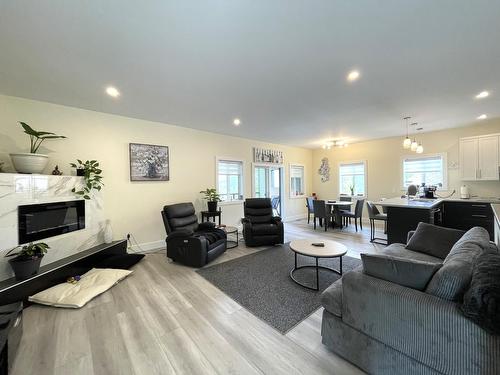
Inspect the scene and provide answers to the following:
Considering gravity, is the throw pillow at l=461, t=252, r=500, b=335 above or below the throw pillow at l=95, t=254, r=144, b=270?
above

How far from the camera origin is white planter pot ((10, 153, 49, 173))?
269cm

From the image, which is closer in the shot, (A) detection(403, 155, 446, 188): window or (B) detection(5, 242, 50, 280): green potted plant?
(B) detection(5, 242, 50, 280): green potted plant

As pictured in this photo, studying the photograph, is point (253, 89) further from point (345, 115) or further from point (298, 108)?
point (345, 115)

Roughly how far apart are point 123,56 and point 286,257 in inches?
143

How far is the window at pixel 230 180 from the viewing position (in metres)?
5.52

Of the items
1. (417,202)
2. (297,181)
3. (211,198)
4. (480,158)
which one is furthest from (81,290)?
(480,158)

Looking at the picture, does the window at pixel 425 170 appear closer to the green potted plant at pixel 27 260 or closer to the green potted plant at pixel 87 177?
the green potted plant at pixel 87 177

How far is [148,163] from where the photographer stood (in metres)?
4.24

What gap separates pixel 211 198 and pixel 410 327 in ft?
13.6

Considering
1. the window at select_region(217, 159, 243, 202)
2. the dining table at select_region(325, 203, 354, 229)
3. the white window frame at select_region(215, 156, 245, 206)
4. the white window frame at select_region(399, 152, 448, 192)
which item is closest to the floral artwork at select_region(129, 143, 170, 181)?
the white window frame at select_region(215, 156, 245, 206)

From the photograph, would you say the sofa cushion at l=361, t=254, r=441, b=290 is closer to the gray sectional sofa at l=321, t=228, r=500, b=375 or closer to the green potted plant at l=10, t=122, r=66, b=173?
the gray sectional sofa at l=321, t=228, r=500, b=375

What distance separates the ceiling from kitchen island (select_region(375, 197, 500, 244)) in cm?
180

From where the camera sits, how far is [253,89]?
9.55ft

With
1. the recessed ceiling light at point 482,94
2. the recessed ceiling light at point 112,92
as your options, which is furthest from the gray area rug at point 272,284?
the recessed ceiling light at point 482,94
